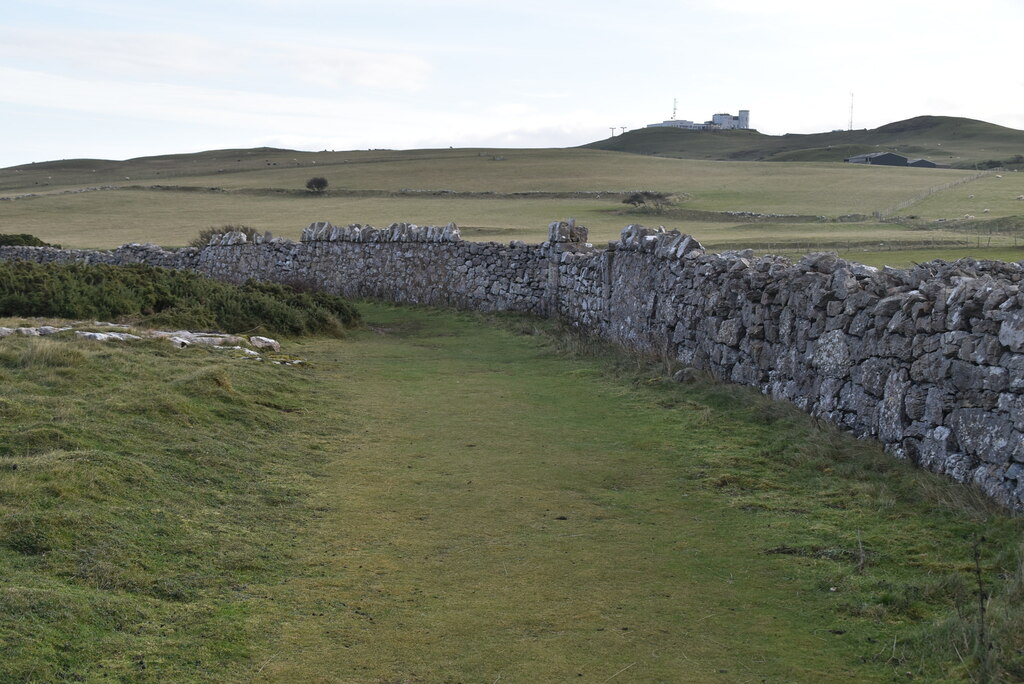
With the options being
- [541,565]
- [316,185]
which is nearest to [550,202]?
[316,185]

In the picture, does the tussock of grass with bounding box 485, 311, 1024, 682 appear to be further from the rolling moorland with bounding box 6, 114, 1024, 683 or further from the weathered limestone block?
the weathered limestone block

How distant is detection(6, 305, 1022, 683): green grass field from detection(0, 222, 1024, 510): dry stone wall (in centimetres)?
41

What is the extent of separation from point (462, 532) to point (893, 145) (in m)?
170

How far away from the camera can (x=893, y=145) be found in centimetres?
16038

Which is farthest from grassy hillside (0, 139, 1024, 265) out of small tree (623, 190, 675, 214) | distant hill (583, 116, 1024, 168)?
distant hill (583, 116, 1024, 168)

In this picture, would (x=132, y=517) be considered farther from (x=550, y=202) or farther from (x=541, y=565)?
(x=550, y=202)

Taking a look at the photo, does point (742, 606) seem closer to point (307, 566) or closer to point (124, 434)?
point (307, 566)

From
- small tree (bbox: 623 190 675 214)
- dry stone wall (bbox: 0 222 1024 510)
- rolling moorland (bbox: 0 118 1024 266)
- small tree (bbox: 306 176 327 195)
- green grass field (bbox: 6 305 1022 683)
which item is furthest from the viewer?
small tree (bbox: 306 176 327 195)

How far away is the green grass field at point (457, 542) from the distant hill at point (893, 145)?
11604cm

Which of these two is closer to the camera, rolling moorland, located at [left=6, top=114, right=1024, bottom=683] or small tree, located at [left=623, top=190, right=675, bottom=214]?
rolling moorland, located at [left=6, top=114, right=1024, bottom=683]

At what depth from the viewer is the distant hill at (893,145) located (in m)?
141

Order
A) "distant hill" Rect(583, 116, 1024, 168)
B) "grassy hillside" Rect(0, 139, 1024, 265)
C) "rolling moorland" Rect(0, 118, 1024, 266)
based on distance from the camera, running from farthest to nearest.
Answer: "distant hill" Rect(583, 116, 1024, 168), "grassy hillside" Rect(0, 139, 1024, 265), "rolling moorland" Rect(0, 118, 1024, 266)

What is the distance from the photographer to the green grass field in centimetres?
509

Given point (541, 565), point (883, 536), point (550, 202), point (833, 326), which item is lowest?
point (541, 565)
